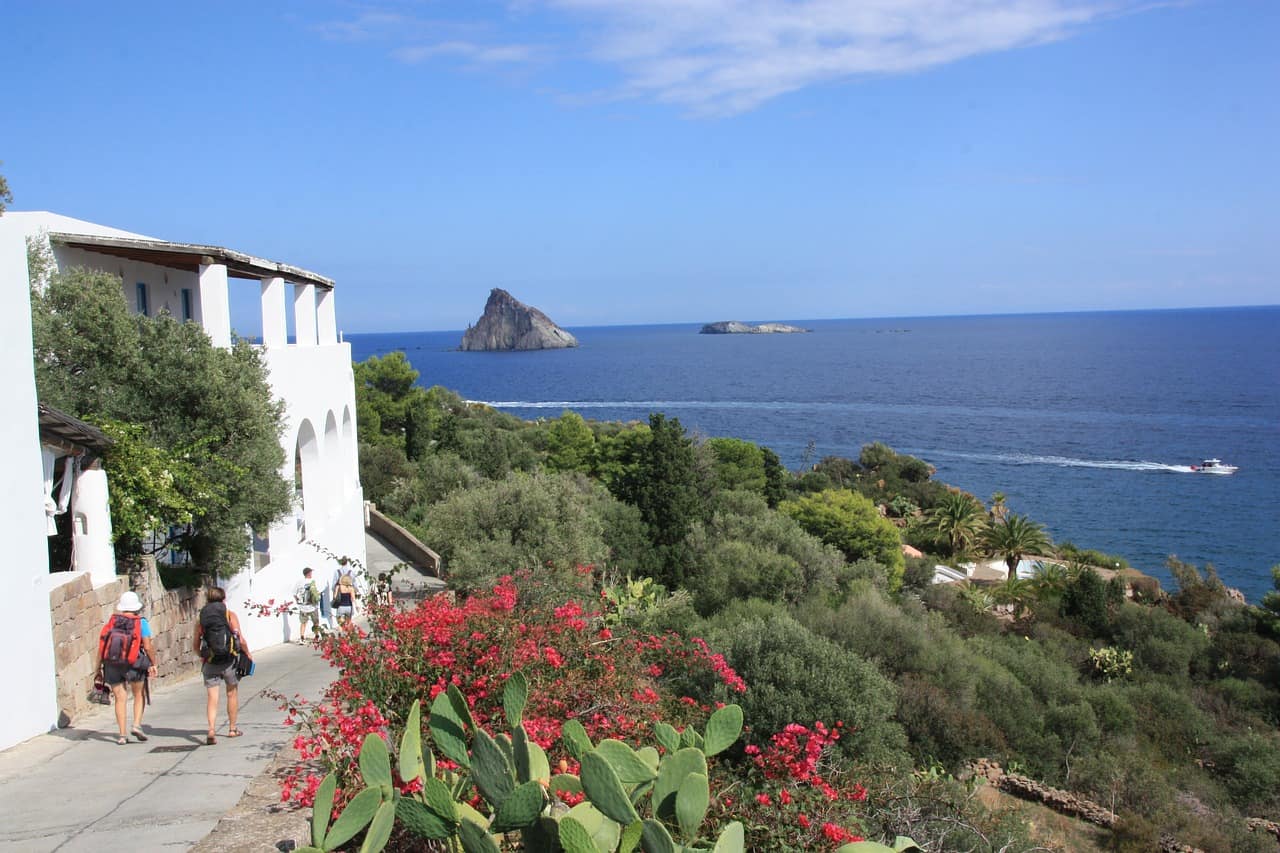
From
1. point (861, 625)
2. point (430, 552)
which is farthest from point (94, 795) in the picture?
point (430, 552)

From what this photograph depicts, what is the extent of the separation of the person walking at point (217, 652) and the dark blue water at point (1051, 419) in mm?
35879

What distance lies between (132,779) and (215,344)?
823cm

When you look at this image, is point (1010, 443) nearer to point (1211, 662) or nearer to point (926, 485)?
point (926, 485)

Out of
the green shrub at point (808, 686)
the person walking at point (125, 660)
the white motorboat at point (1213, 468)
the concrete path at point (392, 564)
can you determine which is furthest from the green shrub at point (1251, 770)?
the white motorboat at point (1213, 468)

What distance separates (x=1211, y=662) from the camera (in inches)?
1064

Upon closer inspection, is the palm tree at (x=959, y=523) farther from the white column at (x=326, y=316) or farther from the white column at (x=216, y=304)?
the white column at (x=216, y=304)

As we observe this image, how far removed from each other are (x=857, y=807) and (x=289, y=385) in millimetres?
13121

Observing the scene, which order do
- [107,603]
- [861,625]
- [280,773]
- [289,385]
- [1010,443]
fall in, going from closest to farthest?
1. [280,773]
2. [107,603]
3. [289,385]
4. [861,625]
5. [1010,443]

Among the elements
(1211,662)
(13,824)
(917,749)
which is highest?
(13,824)

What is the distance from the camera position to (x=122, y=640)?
8109mm

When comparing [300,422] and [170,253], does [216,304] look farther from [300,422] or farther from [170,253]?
[300,422]

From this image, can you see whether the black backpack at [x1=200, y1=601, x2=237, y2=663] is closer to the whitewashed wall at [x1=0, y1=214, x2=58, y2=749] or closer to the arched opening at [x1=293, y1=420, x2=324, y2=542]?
the whitewashed wall at [x1=0, y1=214, x2=58, y2=749]

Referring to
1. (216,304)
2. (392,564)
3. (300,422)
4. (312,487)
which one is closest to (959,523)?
(392,564)

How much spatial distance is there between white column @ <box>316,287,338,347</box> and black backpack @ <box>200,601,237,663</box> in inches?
598
